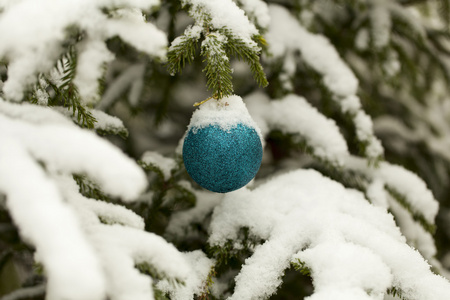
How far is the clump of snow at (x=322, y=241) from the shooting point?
3.38 feet

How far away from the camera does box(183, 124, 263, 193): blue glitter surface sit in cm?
112

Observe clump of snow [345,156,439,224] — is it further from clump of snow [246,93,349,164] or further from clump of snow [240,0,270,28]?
clump of snow [240,0,270,28]

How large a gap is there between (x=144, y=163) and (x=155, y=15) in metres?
0.67

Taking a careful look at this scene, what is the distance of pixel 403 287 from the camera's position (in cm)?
109

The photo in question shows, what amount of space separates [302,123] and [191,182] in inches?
20.8

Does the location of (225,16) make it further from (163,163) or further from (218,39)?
(163,163)

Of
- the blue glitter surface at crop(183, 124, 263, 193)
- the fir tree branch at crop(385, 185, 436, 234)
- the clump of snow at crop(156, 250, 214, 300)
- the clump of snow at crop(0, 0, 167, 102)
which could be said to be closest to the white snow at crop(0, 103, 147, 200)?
the clump of snow at crop(0, 0, 167, 102)

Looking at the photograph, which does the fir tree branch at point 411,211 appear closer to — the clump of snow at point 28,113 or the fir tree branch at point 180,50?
the fir tree branch at point 180,50

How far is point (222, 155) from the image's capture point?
1118mm

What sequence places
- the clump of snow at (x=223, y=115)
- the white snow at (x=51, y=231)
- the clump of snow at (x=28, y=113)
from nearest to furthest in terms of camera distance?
1. the white snow at (x=51, y=231)
2. the clump of snow at (x=28, y=113)
3. the clump of snow at (x=223, y=115)

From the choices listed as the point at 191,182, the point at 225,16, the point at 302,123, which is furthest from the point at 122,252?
the point at 302,123

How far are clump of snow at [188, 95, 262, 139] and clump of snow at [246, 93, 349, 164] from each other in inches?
18.4

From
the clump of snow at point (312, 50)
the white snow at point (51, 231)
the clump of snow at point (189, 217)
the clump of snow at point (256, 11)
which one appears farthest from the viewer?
the clump of snow at point (312, 50)

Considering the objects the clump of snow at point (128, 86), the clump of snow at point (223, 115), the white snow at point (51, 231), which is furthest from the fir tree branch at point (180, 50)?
the clump of snow at point (128, 86)
